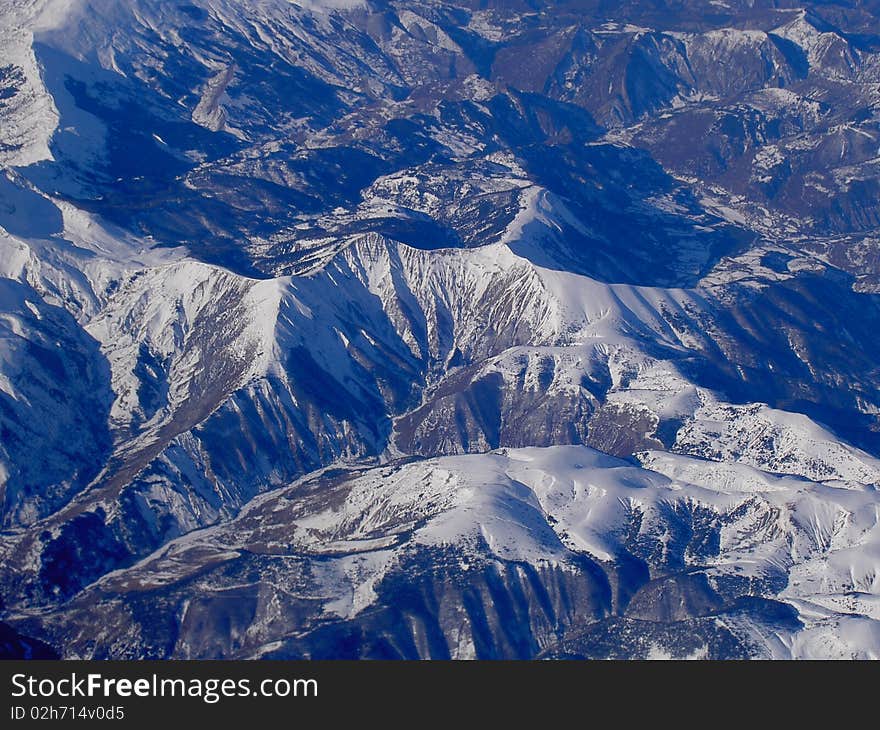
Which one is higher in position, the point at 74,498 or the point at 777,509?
the point at 777,509

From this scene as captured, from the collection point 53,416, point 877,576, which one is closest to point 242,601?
point 53,416

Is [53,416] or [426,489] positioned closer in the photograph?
[426,489]

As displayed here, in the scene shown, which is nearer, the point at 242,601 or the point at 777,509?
the point at 242,601

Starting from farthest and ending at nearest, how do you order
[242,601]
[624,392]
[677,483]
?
[624,392] < [677,483] < [242,601]

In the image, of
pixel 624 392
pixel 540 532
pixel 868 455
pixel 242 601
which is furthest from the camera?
pixel 624 392

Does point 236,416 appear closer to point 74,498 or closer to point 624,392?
point 74,498

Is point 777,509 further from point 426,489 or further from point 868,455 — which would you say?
point 426,489

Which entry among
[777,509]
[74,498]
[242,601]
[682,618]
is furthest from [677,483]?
[74,498]

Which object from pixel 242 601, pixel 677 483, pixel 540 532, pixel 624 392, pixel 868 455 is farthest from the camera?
pixel 624 392

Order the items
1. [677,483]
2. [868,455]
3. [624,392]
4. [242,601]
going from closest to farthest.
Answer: [242,601] < [677,483] < [868,455] < [624,392]
